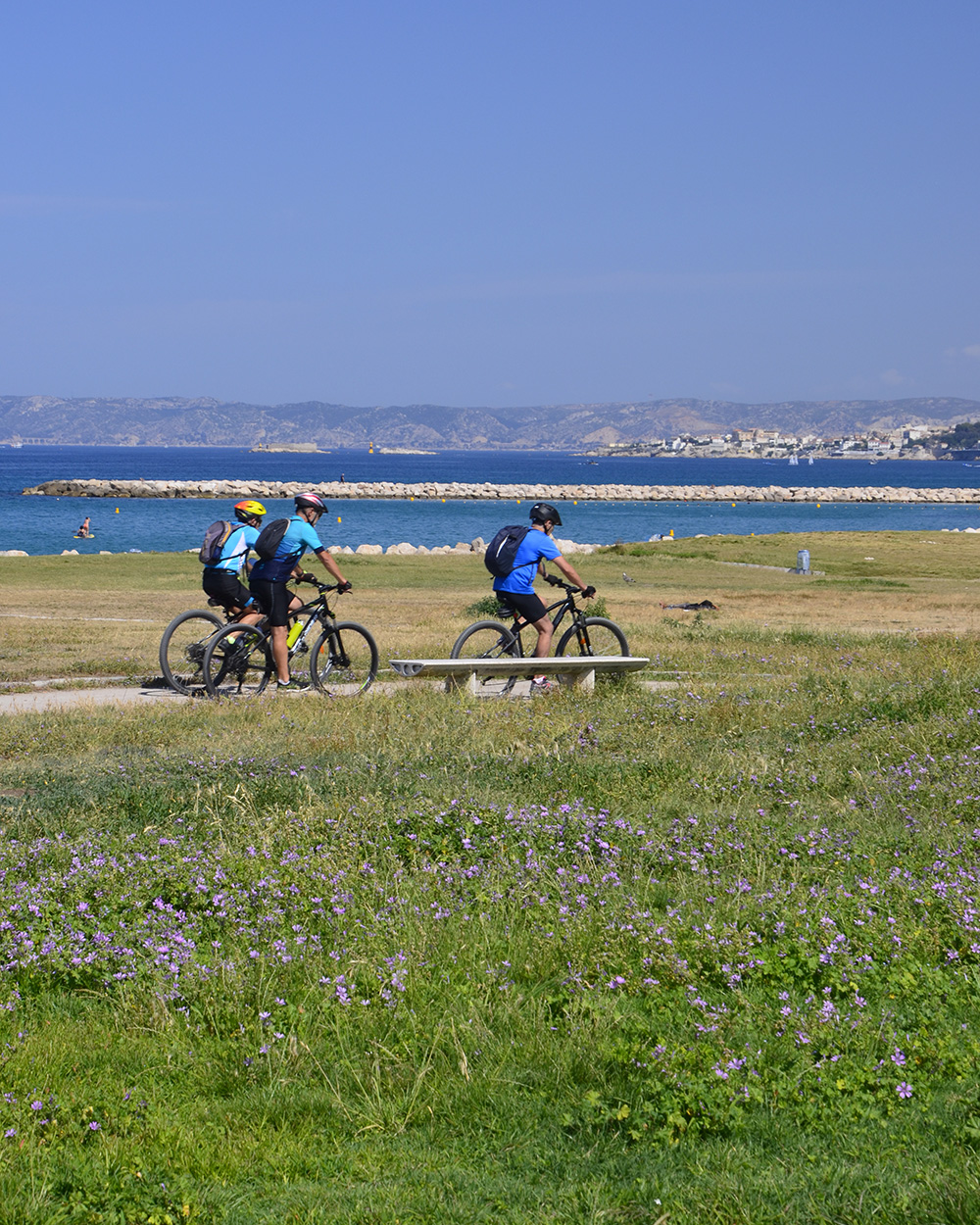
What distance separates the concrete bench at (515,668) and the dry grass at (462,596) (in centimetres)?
279

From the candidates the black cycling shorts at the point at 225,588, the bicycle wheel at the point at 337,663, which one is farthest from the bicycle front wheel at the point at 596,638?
the black cycling shorts at the point at 225,588

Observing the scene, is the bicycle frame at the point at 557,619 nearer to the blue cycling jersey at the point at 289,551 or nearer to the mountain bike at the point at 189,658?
the blue cycling jersey at the point at 289,551

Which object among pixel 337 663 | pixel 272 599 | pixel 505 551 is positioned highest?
pixel 505 551

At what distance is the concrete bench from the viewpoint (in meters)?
11.2

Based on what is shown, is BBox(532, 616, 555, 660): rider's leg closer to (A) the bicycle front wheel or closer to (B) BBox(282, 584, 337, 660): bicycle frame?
(A) the bicycle front wheel

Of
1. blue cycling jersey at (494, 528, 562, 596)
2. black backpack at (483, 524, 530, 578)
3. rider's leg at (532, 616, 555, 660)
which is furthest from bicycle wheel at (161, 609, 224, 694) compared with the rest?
rider's leg at (532, 616, 555, 660)

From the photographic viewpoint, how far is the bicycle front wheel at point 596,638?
12.7 metres

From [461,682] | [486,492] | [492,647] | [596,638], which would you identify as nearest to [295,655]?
[461,682]

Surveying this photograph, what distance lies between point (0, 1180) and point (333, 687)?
907 centimetres

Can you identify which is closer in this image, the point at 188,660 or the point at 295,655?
the point at 188,660

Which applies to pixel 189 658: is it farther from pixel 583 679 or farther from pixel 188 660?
pixel 583 679

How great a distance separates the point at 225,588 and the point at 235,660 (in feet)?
2.80

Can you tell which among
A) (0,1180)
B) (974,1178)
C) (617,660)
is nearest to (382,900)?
(0,1180)

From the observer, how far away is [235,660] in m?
11.9
